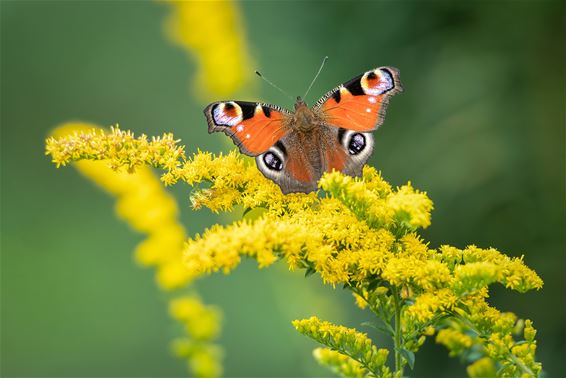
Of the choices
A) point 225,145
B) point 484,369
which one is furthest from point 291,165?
point 225,145

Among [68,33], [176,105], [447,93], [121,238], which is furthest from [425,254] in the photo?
[68,33]

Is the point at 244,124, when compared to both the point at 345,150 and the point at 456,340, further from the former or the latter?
the point at 456,340

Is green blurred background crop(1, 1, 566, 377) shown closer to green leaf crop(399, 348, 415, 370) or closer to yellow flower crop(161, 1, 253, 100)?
yellow flower crop(161, 1, 253, 100)

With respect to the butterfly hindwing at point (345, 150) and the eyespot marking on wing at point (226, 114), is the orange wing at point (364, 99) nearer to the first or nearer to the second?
the butterfly hindwing at point (345, 150)

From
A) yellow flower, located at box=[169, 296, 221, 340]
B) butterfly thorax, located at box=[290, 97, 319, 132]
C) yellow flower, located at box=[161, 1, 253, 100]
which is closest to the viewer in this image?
yellow flower, located at box=[169, 296, 221, 340]

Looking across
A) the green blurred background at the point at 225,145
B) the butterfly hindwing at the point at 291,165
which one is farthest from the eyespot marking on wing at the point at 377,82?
the green blurred background at the point at 225,145

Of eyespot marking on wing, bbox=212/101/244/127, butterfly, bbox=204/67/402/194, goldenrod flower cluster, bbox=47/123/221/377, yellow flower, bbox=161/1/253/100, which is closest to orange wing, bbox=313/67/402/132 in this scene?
butterfly, bbox=204/67/402/194
